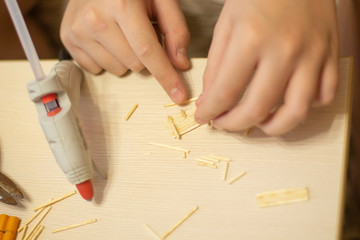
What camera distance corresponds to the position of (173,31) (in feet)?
2.45

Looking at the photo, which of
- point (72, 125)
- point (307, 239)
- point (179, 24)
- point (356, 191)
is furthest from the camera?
point (356, 191)

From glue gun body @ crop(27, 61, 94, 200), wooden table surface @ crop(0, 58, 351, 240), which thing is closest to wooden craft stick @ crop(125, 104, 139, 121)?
wooden table surface @ crop(0, 58, 351, 240)

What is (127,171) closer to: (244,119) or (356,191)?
(244,119)

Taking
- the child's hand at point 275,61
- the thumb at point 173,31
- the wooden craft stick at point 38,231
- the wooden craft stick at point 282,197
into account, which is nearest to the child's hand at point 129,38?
the thumb at point 173,31

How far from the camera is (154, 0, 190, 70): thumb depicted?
2.40ft

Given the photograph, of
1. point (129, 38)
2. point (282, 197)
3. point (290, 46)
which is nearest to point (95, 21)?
point (129, 38)

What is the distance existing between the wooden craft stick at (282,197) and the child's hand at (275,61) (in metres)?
0.10

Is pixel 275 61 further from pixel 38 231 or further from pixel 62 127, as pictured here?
pixel 38 231

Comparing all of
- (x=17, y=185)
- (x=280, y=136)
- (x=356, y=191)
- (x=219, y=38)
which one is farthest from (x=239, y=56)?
(x=356, y=191)

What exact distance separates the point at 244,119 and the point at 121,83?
33 centimetres

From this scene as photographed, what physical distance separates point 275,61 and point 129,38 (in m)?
0.32

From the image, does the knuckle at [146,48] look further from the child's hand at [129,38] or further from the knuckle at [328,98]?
the knuckle at [328,98]

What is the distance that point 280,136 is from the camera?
63 centimetres

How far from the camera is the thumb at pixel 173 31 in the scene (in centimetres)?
73
